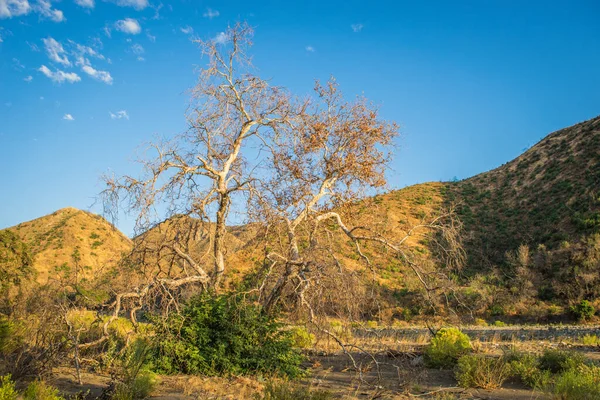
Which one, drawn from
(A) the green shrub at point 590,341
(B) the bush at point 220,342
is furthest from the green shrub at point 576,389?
(A) the green shrub at point 590,341

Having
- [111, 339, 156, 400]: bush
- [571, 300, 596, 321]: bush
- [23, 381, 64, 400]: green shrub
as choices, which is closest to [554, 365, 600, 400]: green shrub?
[111, 339, 156, 400]: bush

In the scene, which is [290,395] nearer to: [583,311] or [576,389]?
[576,389]

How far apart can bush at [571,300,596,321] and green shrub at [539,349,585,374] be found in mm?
13686

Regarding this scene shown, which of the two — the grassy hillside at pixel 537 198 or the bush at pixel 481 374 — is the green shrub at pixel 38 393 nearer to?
the bush at pixel 481 374

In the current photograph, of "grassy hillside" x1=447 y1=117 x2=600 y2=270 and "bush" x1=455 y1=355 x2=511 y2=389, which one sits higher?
"grassy hillside" x1=447 y1=117 x2=600 y2=270

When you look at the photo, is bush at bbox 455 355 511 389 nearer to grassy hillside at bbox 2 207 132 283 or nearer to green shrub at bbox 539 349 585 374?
green shrub at bbox 539 349 585 374

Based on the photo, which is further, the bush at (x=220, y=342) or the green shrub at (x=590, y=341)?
the green shrub at (x=590, y=341)

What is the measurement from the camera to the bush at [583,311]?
20672mm

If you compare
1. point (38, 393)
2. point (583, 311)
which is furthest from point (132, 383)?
point (583, 311)

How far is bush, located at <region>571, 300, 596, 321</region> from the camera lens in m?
20.7

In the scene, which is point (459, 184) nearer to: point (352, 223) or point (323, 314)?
point (352, 223)

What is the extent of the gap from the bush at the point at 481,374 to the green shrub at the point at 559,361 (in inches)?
40.0

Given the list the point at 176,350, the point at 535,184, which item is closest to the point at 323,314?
the point at 176,350

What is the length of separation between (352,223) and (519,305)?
17.0 metres
